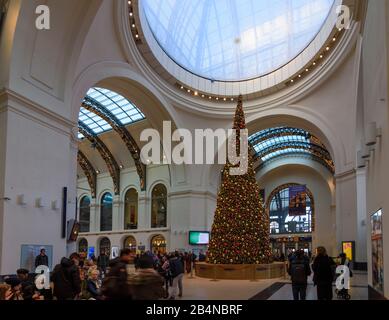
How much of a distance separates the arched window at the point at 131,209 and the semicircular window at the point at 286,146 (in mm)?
9856

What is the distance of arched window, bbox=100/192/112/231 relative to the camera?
3375 centimetres

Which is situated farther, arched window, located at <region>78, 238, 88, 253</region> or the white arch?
arched window, located at <region>78, 238, 88, 253</region>

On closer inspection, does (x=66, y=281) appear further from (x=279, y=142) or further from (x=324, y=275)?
(x=279, y=142)

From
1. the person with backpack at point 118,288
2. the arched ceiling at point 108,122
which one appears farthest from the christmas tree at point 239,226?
the person with backpack at point 118,288

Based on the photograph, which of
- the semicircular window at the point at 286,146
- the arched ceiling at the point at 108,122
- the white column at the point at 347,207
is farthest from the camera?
the semicircular window at the point at 286,146

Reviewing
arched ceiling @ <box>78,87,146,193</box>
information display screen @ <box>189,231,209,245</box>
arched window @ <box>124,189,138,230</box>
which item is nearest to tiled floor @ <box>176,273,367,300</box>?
information display screen @ <box>189,231,209,245</box>

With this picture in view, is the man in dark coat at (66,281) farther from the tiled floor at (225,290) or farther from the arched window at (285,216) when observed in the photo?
the arched window at (285,216)

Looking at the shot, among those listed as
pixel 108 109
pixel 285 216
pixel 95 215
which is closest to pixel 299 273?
pixel 108 109

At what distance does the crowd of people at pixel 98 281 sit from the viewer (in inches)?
130

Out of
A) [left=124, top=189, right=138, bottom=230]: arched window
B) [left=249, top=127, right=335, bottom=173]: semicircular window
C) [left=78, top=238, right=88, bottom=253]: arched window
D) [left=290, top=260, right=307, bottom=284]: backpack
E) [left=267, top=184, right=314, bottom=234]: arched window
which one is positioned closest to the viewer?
[left=290, top=260, right=307, bottom=284]: backpack

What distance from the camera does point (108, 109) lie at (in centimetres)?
2848

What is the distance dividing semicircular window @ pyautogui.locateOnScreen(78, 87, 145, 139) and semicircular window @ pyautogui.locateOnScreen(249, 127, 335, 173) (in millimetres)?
9568

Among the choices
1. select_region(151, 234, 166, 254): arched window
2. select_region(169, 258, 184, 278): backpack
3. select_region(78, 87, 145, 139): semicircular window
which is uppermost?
select_region(78, 87, 145, 139): semicircular window

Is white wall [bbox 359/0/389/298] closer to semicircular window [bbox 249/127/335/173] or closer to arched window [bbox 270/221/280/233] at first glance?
semicircular window [bbox 249/127/335/173]
